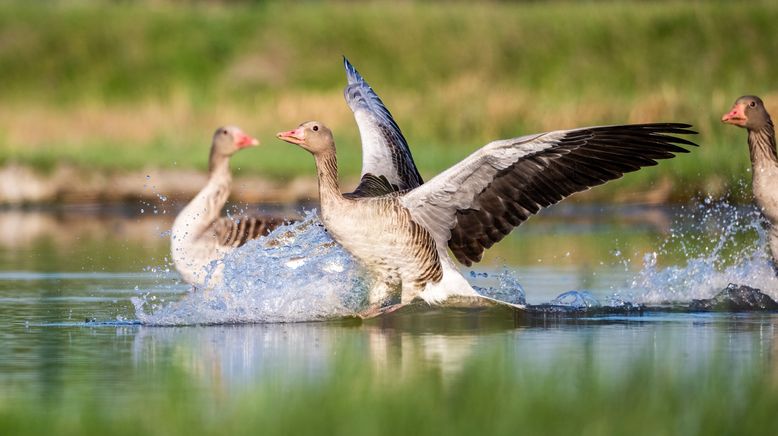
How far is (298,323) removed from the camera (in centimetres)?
1040

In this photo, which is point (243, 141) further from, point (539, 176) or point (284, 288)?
point (539, 176)

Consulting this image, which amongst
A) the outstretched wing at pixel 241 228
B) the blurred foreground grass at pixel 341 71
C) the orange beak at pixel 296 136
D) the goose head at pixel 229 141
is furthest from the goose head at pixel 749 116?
the blurred foreground grass at pixel 341 71

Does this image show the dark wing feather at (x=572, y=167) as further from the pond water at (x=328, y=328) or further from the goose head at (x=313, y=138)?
the goose head at (x=313, y=138)

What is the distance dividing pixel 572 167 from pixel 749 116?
2.23 meters

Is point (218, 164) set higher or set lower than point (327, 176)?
higher

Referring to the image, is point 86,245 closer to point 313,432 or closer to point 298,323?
point 298,323

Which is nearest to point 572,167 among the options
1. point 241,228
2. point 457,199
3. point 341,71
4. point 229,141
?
A: point 457,199

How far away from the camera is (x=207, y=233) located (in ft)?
38.9

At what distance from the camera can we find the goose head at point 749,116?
1193cm

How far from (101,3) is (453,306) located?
32.5 m

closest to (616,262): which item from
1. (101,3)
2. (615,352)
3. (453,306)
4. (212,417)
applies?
(453,306)

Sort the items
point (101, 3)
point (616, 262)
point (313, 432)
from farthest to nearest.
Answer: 1. point (101, 3)
2. point (616, 262)
3. point (313, 432)

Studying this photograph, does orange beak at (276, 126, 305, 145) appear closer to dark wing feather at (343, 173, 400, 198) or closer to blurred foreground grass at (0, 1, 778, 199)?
dark wing feather at (343, 173, 400, 198)

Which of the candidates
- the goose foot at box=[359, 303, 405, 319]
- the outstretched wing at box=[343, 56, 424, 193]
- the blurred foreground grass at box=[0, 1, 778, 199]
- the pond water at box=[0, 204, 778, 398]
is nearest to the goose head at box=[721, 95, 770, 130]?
the pond water at box=[0, 204, 778, 398]
